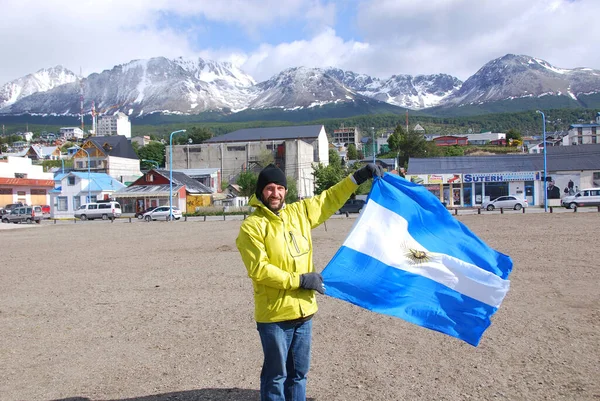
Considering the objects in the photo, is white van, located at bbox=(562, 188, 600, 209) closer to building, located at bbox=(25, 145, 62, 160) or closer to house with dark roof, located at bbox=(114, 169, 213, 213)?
house with dark roof, located at bbox=(114, 169, 213, 213)

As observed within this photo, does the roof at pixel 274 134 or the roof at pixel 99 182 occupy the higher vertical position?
the roof at pixel 274 134

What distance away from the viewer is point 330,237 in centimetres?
2088

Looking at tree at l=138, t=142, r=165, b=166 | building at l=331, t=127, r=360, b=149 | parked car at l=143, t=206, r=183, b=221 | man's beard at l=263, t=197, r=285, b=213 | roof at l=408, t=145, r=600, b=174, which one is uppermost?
building at l=331, t=127, r=360, b=149

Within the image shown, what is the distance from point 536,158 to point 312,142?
4739 cm

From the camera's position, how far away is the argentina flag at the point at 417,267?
14.0ft

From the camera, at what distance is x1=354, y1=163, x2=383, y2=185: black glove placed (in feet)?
13.8

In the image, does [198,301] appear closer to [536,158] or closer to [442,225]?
[442,225]

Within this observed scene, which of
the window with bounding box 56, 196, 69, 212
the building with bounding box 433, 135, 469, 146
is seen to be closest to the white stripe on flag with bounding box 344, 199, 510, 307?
the window with bounding box 56, 196, 69, 212

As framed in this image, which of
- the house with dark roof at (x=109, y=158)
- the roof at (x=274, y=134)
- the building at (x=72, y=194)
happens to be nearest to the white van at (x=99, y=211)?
the building at (x=72, y=194)

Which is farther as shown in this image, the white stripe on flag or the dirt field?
Result: the dirt field

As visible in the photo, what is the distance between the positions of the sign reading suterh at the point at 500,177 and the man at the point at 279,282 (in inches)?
1980

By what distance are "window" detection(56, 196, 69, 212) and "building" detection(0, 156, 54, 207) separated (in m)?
6.78

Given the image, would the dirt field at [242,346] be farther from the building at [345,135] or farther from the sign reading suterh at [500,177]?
the building at [345,135]

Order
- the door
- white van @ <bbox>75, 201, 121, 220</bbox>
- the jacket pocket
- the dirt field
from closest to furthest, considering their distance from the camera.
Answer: the jacket pocket < the dirt field < white van @ <bbox>75, 201, 121, 220</bbox> < the door
